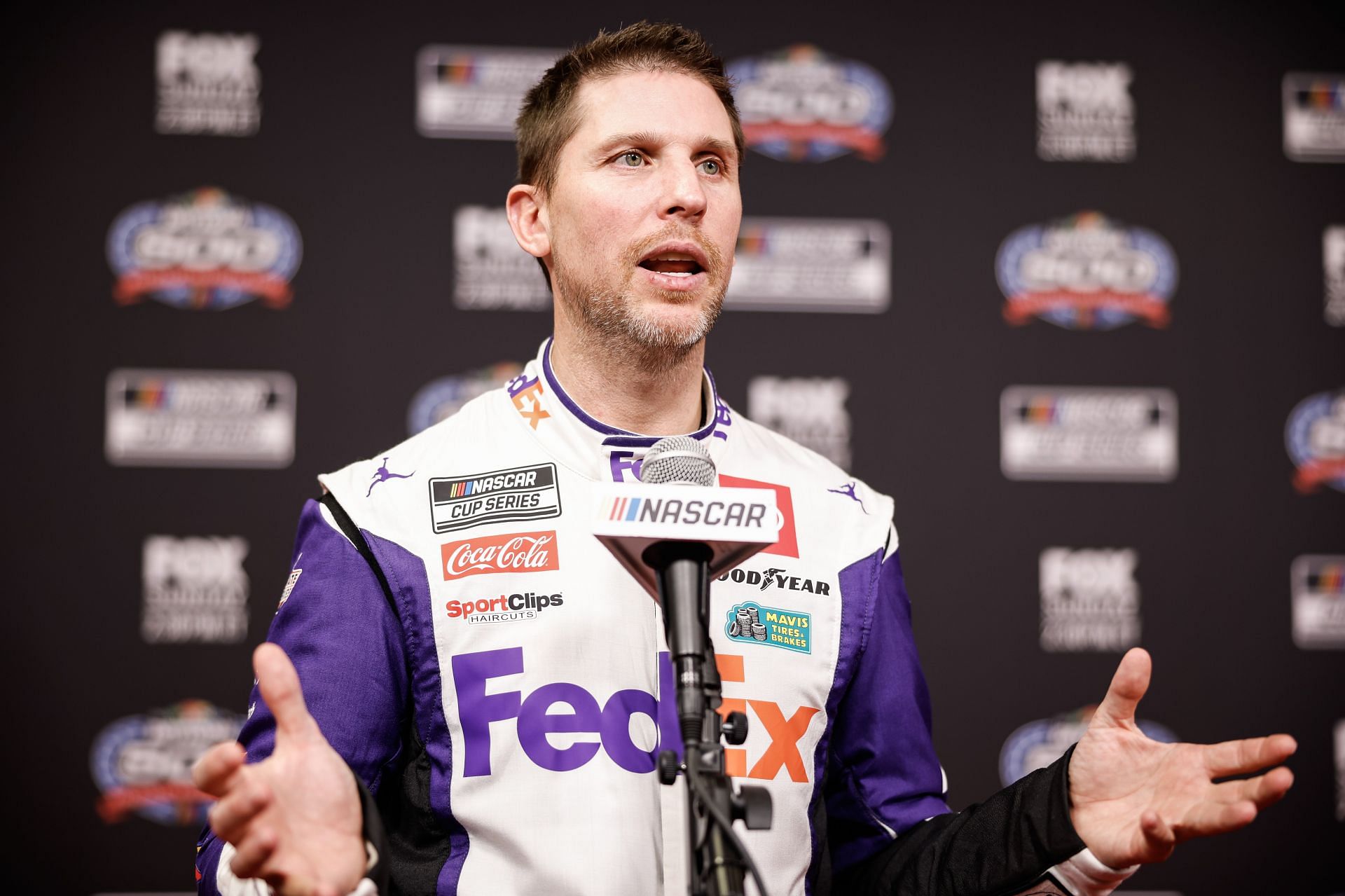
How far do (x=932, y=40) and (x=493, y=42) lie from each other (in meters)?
1.17

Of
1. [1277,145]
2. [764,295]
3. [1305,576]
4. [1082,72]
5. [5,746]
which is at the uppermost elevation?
[1082,72]

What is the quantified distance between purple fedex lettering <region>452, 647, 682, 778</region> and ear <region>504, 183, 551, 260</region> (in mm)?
575

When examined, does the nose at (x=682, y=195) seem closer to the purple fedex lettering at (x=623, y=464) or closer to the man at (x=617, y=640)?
the man at (x=617, y=640)

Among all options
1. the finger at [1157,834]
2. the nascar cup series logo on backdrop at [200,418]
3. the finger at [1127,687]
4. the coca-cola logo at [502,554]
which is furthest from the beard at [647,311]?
the nascar cup series logo on backdrop at [200,418]

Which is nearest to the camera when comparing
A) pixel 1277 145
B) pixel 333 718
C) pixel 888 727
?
pixel 333 718

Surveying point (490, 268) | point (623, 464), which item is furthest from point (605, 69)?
point (490, 268)

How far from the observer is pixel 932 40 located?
3.16 m

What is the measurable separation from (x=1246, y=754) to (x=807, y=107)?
2.35 metres

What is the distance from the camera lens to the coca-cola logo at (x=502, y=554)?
1392 mm

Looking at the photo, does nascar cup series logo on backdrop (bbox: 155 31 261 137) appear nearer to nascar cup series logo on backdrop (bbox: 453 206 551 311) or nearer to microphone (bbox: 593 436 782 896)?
nascar cup series logo on backdrop (bbox: 453 206 551 311)

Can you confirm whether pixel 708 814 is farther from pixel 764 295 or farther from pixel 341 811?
pixel 764 295

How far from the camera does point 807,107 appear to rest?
3.10 metres

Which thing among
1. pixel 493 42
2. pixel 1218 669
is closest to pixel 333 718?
pixel 493 42

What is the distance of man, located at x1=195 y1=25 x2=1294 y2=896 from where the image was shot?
126cm
